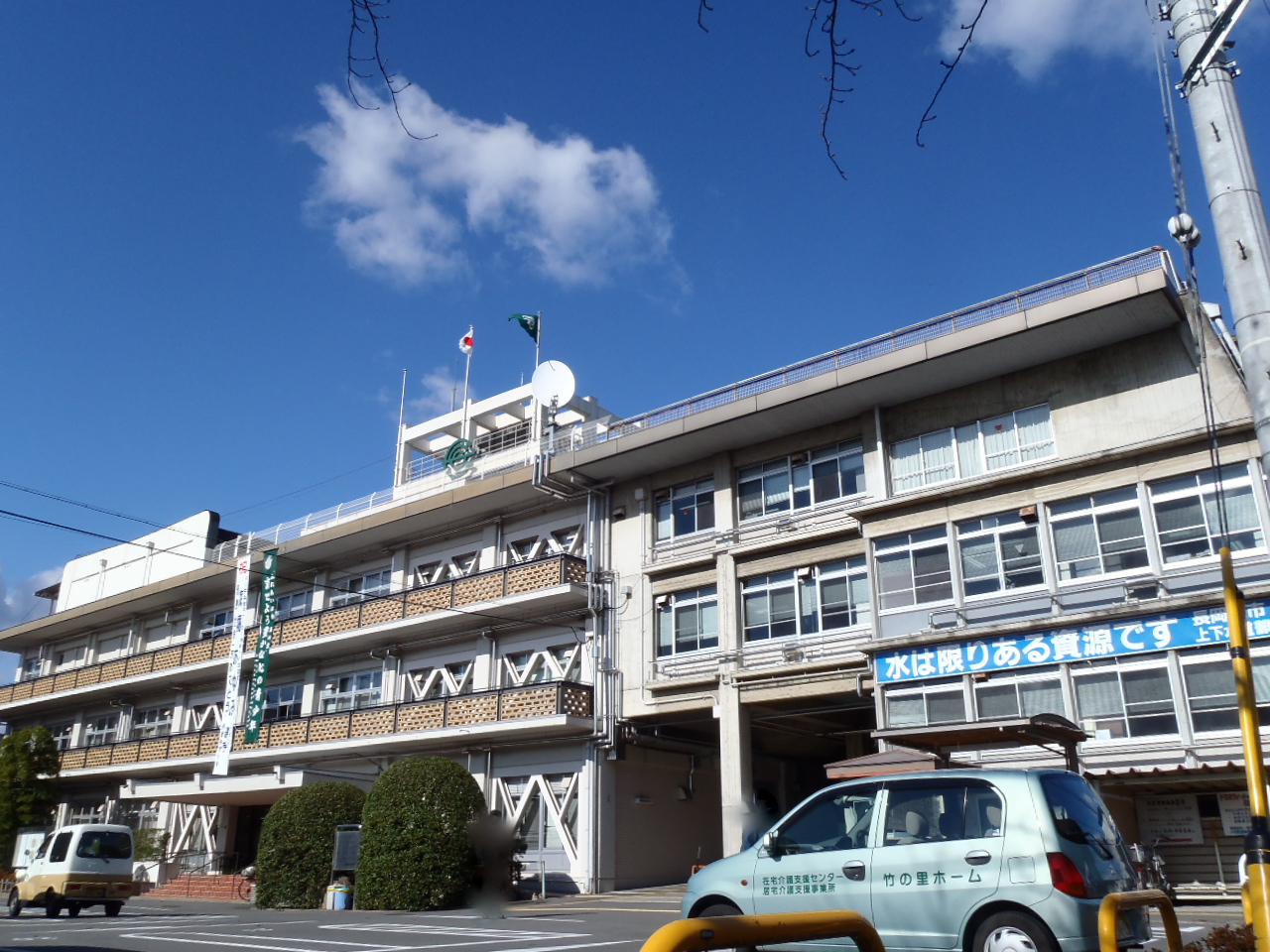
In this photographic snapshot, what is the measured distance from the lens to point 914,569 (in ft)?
69.1

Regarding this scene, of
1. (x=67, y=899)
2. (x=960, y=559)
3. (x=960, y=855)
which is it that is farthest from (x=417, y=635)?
(x=960, y=855)

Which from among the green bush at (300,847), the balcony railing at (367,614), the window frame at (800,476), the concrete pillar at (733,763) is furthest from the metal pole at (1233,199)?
the balcony railing at (367,614)

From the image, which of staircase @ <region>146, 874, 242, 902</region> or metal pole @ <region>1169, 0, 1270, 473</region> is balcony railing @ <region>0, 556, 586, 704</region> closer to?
staircase @ <region>146, 874, 242, 902</region>

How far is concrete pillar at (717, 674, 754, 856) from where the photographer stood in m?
22.6

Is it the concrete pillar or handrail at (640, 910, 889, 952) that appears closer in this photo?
handrail at (640, 910, 889, 952)

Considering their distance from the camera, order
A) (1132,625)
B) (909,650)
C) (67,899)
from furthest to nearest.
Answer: (67,899)
(909,650)
(1132,625)

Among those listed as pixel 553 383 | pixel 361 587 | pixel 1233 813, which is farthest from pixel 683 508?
pixel 1233 813

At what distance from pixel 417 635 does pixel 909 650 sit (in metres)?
15.5

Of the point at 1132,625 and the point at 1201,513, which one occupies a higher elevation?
the point at 1201,513

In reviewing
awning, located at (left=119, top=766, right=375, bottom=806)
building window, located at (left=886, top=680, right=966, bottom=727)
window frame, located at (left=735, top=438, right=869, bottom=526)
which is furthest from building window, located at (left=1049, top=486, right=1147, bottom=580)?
awning, located at (left=119, top=766, right=375, bottom=806)

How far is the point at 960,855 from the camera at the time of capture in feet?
25.4

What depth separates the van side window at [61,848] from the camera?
22375 millimetres

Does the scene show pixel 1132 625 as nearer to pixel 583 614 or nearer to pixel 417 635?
pixel 583 614

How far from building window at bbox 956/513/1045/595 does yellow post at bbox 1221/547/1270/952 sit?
1058 centimetres
